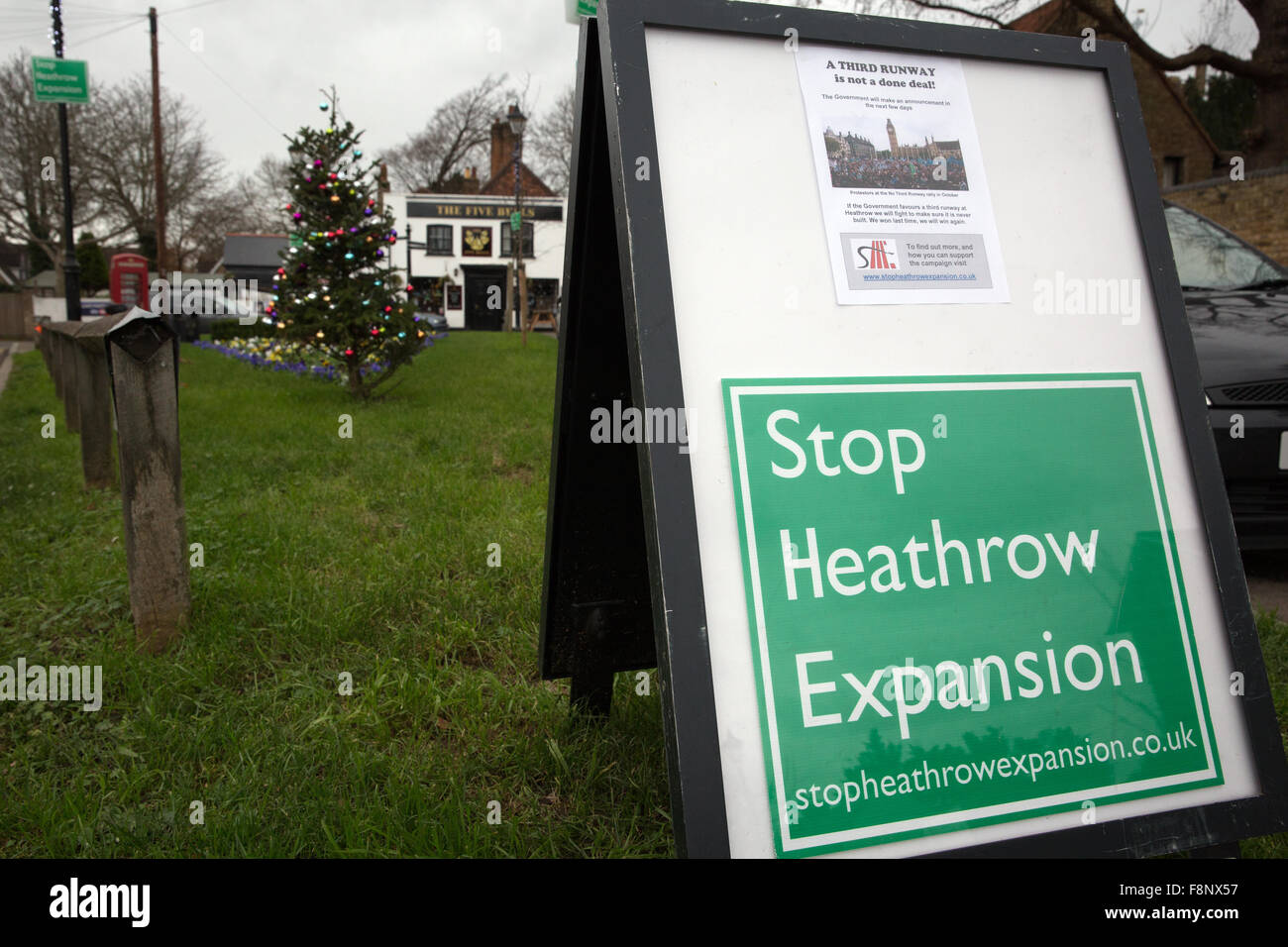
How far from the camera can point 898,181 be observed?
1.70 meters

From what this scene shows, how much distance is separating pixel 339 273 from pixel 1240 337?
345 inches

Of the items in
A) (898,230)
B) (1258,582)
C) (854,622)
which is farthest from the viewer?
(1258,582)

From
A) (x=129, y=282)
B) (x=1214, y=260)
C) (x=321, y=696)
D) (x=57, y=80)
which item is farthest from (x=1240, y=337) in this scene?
(x=129, y=282)

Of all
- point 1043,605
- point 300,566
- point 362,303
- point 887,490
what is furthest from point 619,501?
point 362,303

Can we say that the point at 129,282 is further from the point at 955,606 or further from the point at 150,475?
the point at 955,606

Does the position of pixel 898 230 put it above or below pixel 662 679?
above

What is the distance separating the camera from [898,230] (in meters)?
1.67

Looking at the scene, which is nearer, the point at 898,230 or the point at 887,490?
the point at 887,490

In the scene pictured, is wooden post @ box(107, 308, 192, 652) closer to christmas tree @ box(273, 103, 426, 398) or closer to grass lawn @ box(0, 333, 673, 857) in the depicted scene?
grass lawn @ box(0, 333, 673, 857)

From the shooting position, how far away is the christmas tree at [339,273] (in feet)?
32.0

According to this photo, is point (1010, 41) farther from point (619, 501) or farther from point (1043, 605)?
point (619, 501)

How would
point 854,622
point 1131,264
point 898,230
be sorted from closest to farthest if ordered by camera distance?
point 854,622
point 898,230
point 1131,264

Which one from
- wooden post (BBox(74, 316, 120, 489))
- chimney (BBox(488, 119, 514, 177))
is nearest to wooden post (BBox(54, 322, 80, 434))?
wooden post (BBox(74, 316, 120, 489))
